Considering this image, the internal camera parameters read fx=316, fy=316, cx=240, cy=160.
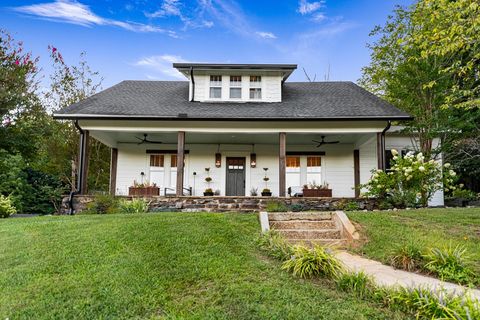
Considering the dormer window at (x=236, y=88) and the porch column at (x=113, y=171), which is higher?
the dormer window at (x=236, y=88)

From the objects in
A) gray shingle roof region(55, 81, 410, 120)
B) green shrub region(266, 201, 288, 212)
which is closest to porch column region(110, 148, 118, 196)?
gray shingle roof region(55, 81, 410, 120)

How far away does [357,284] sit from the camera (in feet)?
12.0

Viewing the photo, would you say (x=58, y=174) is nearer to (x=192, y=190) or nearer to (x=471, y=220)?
(x=192, y=190)

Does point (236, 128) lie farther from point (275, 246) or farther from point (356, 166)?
point (275, 246)

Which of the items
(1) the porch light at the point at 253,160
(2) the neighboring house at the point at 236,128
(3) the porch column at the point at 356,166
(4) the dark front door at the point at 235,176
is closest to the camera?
(2) the neighboring house at the point at 236,128

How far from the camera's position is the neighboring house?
1097 centimetres

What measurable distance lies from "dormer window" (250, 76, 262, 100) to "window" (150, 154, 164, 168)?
4674 millimetres

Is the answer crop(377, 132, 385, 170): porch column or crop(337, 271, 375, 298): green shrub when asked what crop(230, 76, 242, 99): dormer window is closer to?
crop(377, 132, 385, 170): porch column

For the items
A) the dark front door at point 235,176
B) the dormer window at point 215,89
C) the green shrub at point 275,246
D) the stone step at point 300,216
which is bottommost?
the green shrub at point 275,246

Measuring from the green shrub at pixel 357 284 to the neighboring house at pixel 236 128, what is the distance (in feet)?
22.4

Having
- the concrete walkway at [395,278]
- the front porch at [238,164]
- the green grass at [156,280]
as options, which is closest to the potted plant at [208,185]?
the front porch at [238,164]

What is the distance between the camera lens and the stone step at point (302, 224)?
6.81 m

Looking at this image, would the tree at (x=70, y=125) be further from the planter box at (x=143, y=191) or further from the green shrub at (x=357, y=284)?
the green shrub at (x=357, y=284)

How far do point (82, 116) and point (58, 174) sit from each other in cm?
787
